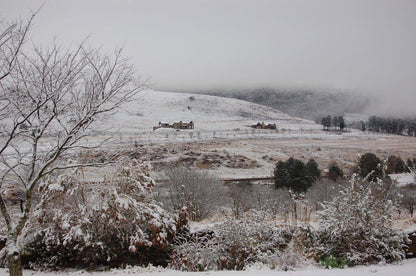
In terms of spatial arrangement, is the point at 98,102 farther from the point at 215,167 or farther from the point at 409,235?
the point at 215,167

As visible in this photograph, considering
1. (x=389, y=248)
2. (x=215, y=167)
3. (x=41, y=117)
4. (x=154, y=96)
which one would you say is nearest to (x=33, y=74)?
(x=41, y=117)

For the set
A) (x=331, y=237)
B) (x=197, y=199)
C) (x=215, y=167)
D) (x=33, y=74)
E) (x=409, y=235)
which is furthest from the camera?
(x=215, y=167)

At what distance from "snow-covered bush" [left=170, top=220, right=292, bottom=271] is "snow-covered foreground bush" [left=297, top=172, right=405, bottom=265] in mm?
1245

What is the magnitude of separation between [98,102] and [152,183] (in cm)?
355

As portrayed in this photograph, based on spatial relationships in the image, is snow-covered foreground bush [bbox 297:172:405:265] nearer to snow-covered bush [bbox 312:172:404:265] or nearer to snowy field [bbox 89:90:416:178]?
snow-covered bush [bbox 312:172:404:265]

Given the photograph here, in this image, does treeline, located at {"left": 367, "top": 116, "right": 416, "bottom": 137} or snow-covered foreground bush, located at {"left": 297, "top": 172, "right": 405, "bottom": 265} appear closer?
snow-covered foreground bush, located at {"left": 297, "top": 172, "right": 405, "bottom": 265}

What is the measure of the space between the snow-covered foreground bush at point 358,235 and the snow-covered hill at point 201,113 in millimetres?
90711

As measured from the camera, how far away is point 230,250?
7484mm

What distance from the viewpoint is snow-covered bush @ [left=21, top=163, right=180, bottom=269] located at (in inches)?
287

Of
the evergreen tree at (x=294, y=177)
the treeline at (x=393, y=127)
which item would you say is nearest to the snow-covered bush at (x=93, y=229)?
the evergreen tree at (x=294, y=177)

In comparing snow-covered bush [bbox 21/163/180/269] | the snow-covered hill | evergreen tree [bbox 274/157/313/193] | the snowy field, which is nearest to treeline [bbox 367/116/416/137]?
the snowy field

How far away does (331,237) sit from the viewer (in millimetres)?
7566

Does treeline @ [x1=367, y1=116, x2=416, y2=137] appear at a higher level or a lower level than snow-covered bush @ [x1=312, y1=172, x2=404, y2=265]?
lower

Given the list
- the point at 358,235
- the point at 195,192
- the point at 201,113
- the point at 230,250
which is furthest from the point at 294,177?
the point at 201,113
